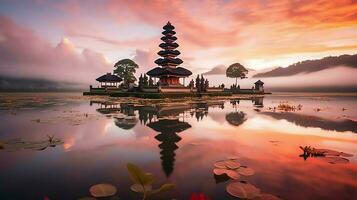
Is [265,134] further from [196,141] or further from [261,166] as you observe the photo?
[261,166]

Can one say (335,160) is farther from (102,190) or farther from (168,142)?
(102,190)

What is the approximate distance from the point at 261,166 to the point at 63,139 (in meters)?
7.64

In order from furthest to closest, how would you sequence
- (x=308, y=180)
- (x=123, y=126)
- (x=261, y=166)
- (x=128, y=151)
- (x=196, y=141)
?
(x=123, y=126)
(x=196, y=141)
(x=128, y=151)
(x=261, y=166)
(x=308, y=180)

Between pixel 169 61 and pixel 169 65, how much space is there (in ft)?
4.56

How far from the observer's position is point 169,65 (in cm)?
4959

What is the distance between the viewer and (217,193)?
4.59 metres

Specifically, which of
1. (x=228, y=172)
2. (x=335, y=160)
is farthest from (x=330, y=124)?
(x=228, y=172)

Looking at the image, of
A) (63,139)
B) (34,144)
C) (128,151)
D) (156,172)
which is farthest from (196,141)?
(34,144)

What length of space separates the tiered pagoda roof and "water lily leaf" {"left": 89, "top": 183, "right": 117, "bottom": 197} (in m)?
42.0

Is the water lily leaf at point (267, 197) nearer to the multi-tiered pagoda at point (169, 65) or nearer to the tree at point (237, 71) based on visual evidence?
the multi-tiered pagoda at point (169, 65)

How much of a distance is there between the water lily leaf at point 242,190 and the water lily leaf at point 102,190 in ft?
7.49

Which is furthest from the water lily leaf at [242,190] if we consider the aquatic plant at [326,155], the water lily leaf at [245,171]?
the aquatic plant at [326,155]

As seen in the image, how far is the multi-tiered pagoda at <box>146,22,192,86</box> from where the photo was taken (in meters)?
47.1

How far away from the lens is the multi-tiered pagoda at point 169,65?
47.1m
